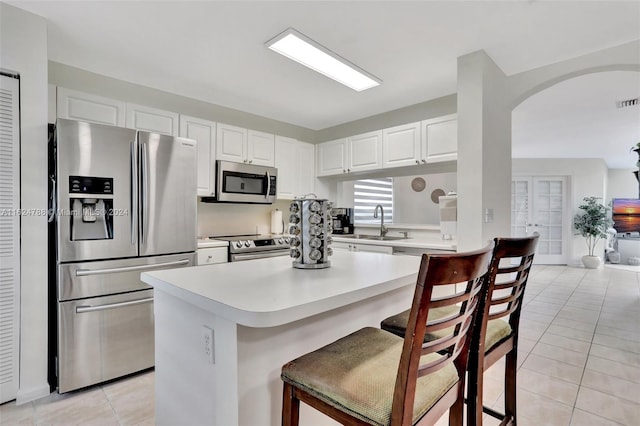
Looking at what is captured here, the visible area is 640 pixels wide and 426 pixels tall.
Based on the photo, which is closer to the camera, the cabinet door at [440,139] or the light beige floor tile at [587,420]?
the light beige floor tile at [587,420]

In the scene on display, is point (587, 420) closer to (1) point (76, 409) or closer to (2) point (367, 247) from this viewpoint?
(2) point (367, 247)

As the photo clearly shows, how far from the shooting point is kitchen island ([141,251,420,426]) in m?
0.99

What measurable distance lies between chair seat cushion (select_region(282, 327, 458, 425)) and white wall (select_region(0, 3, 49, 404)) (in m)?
1.95

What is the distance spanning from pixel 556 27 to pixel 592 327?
3.02m

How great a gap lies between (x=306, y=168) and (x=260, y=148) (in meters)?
0.81

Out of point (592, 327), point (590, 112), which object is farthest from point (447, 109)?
point (592, 327)

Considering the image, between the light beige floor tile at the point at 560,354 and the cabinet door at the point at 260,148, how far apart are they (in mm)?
3332

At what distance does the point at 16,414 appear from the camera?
71.9 inches

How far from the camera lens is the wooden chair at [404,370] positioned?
2.58 ft

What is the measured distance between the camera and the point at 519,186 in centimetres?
Result: 775

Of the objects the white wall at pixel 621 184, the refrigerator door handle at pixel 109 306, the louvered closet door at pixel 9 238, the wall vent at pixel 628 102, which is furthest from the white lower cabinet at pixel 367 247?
the white wall at pixel 621 184

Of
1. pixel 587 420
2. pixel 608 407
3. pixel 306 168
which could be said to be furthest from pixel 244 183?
pixel 608 407

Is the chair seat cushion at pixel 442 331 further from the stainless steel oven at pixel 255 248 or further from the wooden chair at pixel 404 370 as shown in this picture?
the stainless steel oven at pixel 255 248

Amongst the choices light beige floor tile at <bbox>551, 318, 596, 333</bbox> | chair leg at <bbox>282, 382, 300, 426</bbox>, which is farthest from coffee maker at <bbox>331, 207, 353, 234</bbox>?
chair leg at <bbox>282, 382, 300, 426</bbox>
